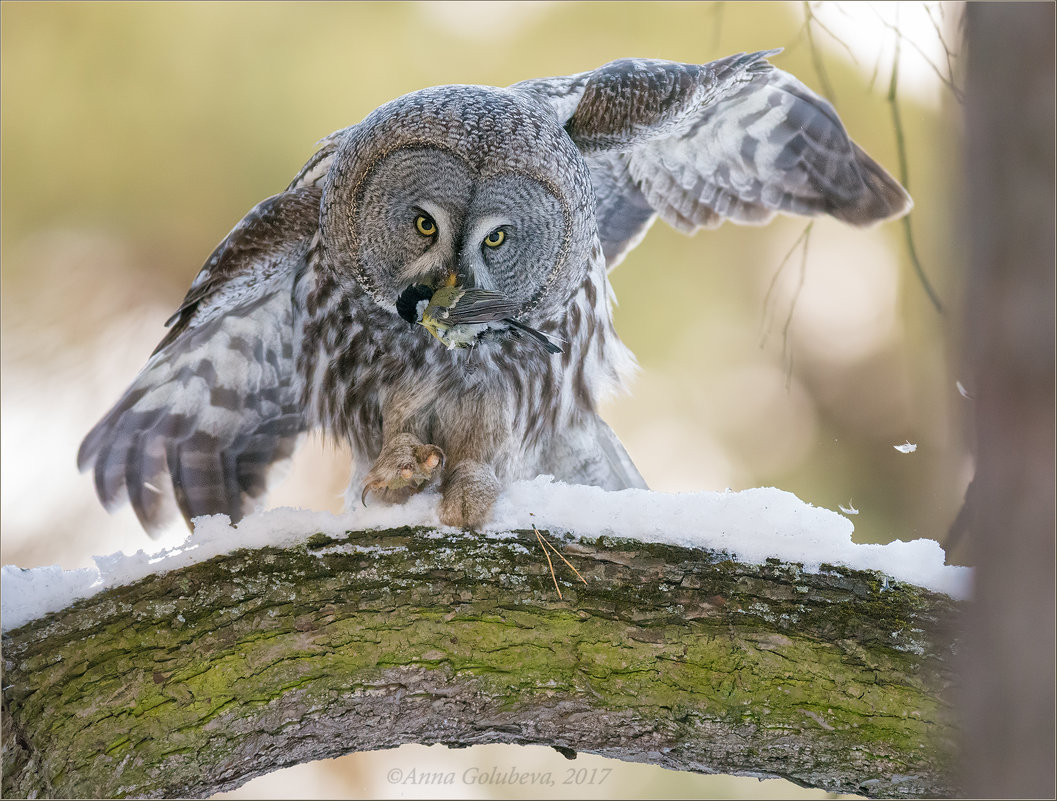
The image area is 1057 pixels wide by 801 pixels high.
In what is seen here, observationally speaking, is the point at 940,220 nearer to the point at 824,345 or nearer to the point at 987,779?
the point at 987,779

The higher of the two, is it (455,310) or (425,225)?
(425,225)

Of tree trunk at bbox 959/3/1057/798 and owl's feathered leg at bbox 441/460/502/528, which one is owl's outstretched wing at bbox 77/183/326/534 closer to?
owl's feathered leg at bbox 441/460/502/528

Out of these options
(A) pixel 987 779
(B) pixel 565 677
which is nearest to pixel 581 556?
(B) pixel 565 677

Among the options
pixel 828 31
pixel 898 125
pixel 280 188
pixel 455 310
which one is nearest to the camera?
pixel 898 125

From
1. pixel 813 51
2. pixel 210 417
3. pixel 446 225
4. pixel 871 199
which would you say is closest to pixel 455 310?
pixel 446 225

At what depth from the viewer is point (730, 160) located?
2115 millimetres

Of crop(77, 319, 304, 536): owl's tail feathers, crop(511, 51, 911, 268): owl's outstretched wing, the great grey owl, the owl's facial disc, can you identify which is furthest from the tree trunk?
crop(77, 319, 304, 536): owl's tail feathers

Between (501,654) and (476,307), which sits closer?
(501,654)

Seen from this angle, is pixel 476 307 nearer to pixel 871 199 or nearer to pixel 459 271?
pixel 459 271

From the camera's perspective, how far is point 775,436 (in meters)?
2.73

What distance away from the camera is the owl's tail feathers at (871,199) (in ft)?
6.53

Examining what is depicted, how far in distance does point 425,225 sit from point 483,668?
2.53 feet

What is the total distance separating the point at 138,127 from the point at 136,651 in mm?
1766

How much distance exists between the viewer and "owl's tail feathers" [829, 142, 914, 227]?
1991 mm
